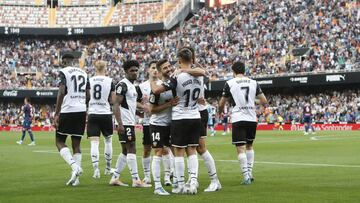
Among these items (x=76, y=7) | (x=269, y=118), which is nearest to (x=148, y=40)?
(x=76, y=7)

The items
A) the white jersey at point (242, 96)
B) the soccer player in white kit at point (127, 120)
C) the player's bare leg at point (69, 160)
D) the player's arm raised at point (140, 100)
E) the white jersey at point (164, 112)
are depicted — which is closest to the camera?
the white jersey at point (164, 112)

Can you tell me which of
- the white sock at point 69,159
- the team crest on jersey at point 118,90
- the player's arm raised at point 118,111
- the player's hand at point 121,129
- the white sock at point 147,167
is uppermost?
the team crest on jersey at point 118,90

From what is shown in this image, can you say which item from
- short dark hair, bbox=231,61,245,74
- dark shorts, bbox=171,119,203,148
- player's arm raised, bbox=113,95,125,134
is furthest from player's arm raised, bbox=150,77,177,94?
short dark hair, bbox=231,61,245,74

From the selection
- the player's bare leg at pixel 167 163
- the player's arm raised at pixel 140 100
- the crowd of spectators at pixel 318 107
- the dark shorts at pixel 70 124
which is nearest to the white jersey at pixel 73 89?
the dark shorts at pixel 70 124

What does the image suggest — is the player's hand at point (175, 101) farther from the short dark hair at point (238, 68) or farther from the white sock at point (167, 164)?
the short dark hair at point (238, 68)

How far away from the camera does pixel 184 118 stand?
12.1 meters

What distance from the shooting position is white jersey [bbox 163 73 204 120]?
11.9 metres

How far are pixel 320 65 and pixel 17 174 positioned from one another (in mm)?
42364

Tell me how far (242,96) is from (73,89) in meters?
3.58

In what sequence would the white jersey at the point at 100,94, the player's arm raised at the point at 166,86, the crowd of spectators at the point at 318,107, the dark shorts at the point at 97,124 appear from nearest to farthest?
1. the player's arm raised at the point at 166,86
2. the white jersey at the point at 100,94
3. the dark shorts at the point at 97,124
4. the crowd of spectators at the point at 318,107

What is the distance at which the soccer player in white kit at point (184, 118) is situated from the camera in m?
11.9

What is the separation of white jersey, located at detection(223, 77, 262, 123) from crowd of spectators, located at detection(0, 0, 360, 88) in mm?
40875

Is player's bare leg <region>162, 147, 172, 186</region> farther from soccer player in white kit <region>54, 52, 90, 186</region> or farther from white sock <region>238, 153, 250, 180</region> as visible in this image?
soccer player in white kit <region>54, 52, 90, 186</region>

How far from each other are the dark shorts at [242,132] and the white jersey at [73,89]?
10.6 feet
